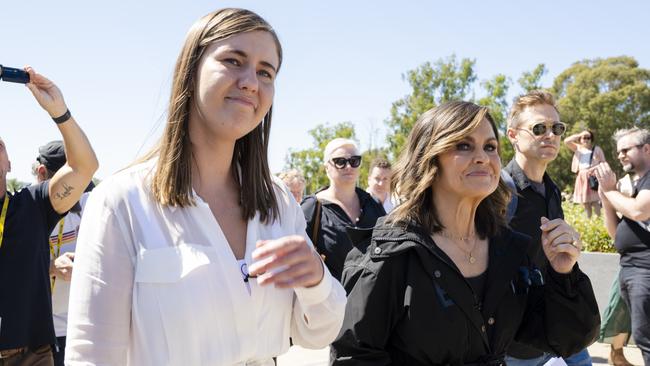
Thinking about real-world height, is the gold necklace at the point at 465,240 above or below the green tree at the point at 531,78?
below

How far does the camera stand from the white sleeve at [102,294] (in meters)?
1.64

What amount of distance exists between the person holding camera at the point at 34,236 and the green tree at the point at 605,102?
42545mm

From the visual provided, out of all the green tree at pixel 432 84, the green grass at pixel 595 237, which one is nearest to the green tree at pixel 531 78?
the green tree at pixel 432 84

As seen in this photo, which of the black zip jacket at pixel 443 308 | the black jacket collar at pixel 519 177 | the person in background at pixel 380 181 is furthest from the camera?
the person in background at pixel 380 181

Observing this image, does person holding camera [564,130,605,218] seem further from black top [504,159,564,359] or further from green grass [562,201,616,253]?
black top [504,159,564,359]

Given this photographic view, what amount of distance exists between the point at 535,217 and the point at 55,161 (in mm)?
3760

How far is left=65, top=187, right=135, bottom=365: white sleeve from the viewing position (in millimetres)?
1645

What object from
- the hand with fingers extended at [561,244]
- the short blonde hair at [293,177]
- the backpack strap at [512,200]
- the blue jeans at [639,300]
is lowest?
the blue jeans at [639,300]

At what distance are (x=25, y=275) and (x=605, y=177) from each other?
469 centimetres

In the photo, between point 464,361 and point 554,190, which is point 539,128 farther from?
point 464,361

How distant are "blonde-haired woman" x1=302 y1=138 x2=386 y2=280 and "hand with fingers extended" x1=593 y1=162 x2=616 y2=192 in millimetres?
2041

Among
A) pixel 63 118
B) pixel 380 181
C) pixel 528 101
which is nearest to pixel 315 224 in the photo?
pixel 528 101

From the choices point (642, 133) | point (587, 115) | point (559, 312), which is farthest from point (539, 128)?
point (587, 115)

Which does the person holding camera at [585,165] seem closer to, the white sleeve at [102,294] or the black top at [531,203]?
the black top at [531,203]
